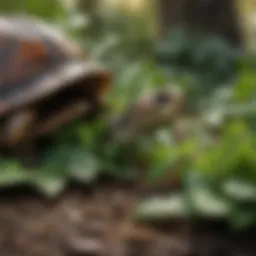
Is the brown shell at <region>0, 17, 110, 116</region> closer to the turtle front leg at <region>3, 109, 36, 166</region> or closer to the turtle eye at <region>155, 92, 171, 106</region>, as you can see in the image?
the turtle front leg at <region>3, 109, 36, 166</region>

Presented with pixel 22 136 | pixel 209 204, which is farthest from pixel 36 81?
pixel 209 204

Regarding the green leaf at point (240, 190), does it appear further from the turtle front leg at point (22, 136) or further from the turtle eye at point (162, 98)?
the turtle front leg at point (22, 136)

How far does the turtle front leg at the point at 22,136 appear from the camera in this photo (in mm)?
3156

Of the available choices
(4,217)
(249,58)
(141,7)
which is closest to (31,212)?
(4,217)

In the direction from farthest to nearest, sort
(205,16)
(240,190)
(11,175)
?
(205,16)
(11,175)
(240,190)

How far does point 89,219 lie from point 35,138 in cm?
59

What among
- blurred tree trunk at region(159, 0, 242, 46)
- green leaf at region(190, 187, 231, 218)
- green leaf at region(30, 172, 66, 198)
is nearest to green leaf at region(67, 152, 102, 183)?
green leaf at region(30, 172, 66, 198)

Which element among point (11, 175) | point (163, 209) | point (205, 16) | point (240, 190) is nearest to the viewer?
point (240, 190)

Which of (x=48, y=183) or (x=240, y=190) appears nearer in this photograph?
(x=240, y=190)

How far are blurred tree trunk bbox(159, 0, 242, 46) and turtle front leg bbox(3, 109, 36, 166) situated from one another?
2798mm

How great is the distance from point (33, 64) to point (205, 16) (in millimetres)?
2816

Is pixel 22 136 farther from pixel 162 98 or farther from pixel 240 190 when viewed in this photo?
pixel 240 190

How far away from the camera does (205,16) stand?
19.1ft

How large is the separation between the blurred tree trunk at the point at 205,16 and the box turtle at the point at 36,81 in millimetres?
2437
